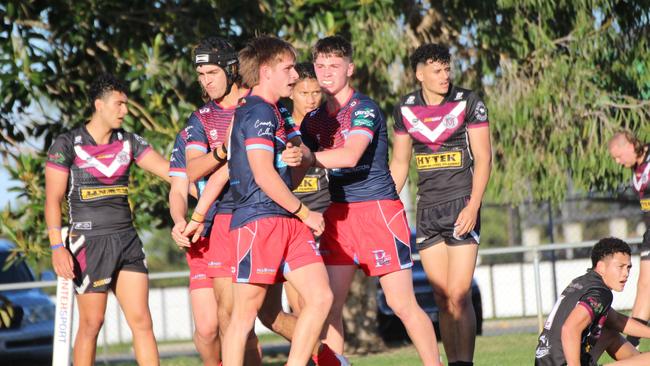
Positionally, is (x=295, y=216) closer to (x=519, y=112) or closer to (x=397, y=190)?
(x=397, y=190)

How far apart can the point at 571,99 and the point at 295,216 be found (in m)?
7.80

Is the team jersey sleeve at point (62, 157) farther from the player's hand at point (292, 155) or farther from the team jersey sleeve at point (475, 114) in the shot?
the team jersey sleeve at point (475, 114)

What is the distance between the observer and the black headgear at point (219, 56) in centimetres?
796

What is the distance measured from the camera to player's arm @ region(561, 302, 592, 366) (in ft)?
26.0

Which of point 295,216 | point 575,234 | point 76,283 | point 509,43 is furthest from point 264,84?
point 575,234

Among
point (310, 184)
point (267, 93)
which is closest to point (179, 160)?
point (310, 184)

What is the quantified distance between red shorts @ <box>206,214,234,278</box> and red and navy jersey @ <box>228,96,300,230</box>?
0.84 m

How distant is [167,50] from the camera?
40.5 ft

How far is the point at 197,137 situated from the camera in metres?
8.02

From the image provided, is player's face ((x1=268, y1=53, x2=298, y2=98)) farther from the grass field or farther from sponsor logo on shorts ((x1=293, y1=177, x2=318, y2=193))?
the grass field

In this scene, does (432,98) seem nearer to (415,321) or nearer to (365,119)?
(365,119)

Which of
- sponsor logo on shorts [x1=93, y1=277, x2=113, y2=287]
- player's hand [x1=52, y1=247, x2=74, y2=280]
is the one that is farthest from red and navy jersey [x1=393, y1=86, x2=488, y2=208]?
player's hand [x1=52, y1=247, x2=74, y2=280]

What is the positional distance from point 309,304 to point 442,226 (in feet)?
6.55

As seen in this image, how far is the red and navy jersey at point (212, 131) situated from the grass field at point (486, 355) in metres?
4.24
